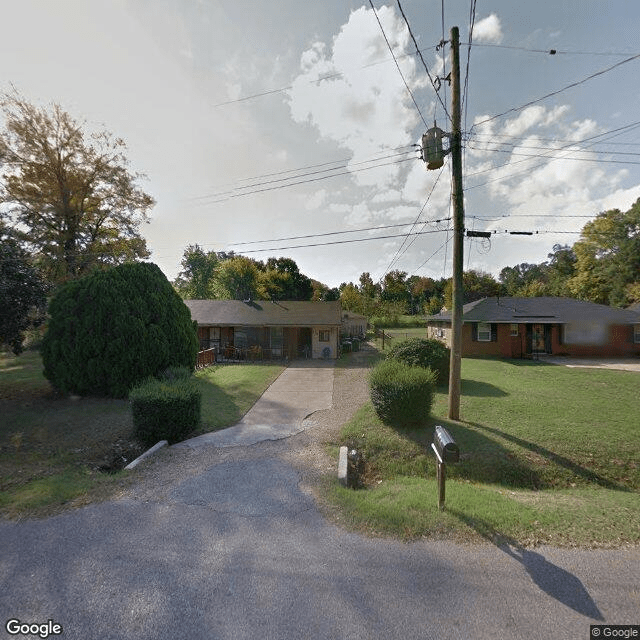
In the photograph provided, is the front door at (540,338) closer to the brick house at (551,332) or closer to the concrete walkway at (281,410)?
the brick house at (551,332)

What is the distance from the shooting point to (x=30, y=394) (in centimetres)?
1228

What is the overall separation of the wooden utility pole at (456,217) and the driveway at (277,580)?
16.0ft

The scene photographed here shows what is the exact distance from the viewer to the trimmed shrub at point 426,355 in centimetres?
1193

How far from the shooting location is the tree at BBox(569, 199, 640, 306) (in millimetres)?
33938

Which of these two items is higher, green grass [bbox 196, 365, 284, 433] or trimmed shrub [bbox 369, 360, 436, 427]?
trimmed shrub [bbox 369, 360, 436, 427]

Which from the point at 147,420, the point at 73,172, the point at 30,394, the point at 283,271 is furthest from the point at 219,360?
the point at 283,271

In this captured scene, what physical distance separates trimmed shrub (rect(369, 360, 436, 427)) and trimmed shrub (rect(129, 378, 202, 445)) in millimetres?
5304

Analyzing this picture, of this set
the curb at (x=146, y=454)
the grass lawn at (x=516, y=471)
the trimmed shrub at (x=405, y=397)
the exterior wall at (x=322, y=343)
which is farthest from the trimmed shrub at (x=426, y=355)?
the exterior wall at (x=322, y=343)

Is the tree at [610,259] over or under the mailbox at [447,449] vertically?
over

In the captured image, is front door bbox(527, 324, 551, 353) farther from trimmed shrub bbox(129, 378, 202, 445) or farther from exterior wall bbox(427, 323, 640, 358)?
A: trimmed shrub bbox(129, 378, 202, 445)

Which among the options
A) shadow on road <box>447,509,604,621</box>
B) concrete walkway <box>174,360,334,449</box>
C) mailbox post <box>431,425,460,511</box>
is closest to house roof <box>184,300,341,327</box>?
concrete walkway <box>174,360,334,449</box>

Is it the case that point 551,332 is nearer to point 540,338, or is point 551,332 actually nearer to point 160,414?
point 540,338

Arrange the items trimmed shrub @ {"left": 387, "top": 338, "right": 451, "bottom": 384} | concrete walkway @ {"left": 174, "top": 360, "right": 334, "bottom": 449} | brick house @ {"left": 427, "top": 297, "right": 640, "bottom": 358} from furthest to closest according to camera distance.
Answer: brick house @ {"left": 427, "top": 297, "right": 640, "bottom": 358}, trimmed shrub @ {"left": 387, "top": 338, "right": 451, "bottom": 384}, concrete walkway @ {"left": 174, "top": 360, "right": 334, "bottom": 449}

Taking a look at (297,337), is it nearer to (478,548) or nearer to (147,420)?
(147,420)
